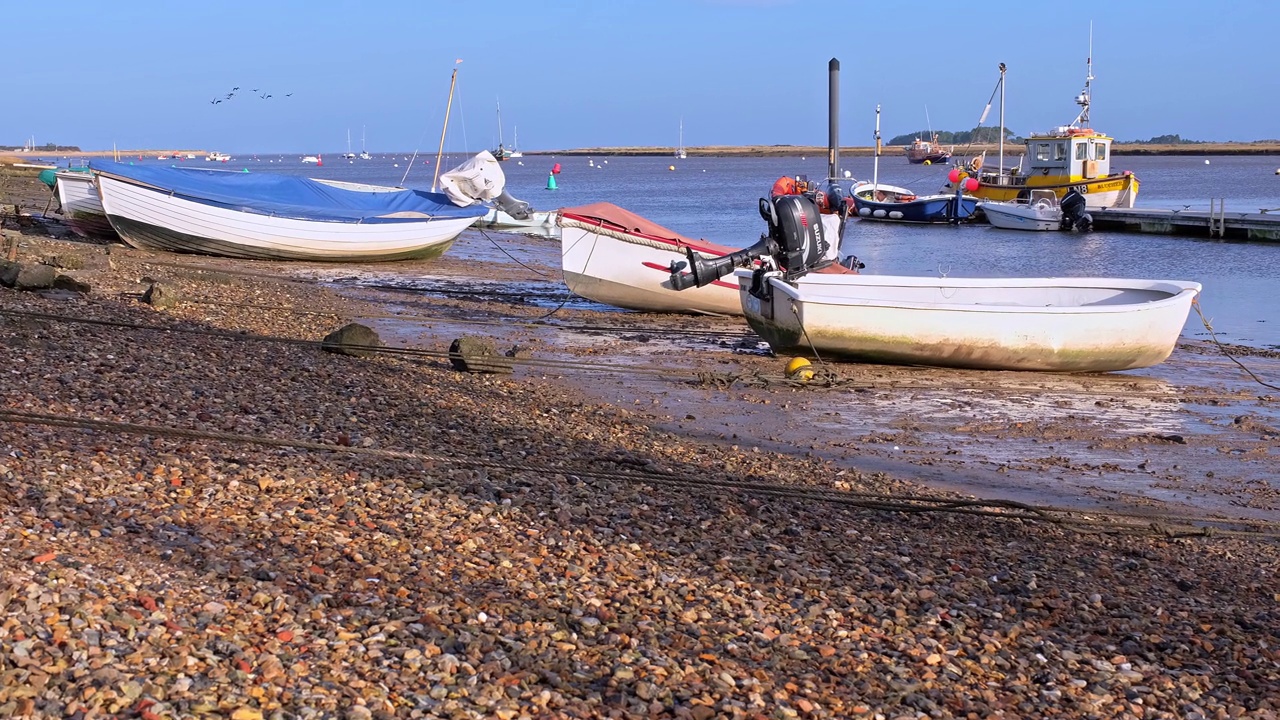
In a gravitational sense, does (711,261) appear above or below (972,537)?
above

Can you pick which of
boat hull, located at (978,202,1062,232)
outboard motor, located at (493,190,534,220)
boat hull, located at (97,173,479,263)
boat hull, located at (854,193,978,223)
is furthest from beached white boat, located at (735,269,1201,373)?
boat hull, located at (854,193,978,223)

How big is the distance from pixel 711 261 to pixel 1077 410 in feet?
13.5

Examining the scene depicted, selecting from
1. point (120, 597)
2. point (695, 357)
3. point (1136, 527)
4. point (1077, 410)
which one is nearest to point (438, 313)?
point (695, 357)

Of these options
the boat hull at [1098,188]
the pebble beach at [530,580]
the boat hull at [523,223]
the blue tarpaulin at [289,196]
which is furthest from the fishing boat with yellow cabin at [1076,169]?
the pebble beach at [530,580]

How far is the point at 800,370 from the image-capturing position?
38.9ft

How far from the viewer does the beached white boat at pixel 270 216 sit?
19547 mm

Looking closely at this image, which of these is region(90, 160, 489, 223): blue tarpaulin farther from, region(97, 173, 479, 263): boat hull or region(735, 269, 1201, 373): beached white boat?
region(735, 269, 1201, 373): beached white boat

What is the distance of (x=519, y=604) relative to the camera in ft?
15.5

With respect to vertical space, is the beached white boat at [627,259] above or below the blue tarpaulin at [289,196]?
Result: below

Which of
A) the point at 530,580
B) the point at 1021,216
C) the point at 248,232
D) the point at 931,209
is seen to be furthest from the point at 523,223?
the point at 530,580

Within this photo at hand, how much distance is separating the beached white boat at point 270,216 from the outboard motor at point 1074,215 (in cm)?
2060

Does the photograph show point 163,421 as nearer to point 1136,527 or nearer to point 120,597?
point 120,597

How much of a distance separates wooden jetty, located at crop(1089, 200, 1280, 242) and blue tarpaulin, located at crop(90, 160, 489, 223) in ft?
67.8

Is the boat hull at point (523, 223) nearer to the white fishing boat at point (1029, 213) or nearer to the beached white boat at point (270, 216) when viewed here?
the beached white boat at point (270, 216)
